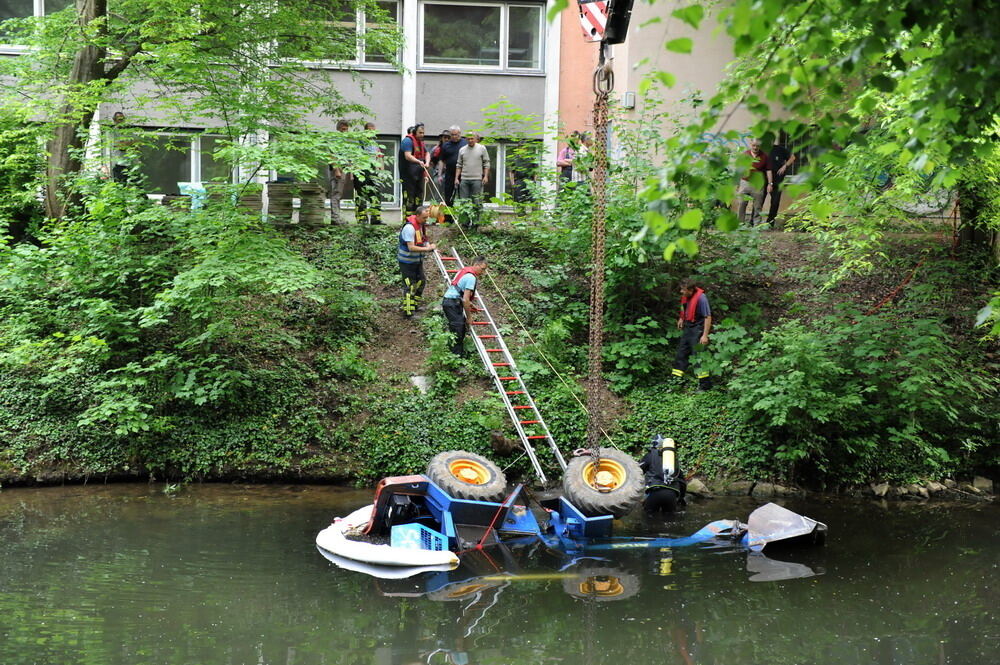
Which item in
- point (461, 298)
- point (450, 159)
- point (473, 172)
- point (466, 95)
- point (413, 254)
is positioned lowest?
point (461, 298)

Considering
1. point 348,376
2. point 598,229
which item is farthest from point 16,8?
point 598,229

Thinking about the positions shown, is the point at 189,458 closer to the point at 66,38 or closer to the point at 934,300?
the point at 66,38

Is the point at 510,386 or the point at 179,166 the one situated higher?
the point at 179,166

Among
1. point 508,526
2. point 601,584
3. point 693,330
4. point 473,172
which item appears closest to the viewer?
point 601,584

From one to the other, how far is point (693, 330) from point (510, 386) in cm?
329

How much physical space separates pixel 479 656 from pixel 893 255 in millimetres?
14351

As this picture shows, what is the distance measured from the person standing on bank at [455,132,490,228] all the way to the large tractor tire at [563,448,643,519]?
8.87 meters

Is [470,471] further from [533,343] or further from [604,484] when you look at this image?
[533,343]

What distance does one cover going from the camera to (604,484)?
12266 mm

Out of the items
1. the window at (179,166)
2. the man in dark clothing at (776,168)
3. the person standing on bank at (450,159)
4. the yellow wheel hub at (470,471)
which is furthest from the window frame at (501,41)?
the yellow wheel hub at (470,471)

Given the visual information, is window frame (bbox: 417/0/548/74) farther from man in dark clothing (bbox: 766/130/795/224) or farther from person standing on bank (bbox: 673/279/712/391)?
person standing on bank (bbox: 673/279/712/391)

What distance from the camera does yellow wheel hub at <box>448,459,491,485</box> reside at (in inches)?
477

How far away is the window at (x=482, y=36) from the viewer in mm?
24188

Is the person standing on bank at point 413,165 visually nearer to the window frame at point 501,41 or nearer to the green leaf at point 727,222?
the window frame at point 501,41
